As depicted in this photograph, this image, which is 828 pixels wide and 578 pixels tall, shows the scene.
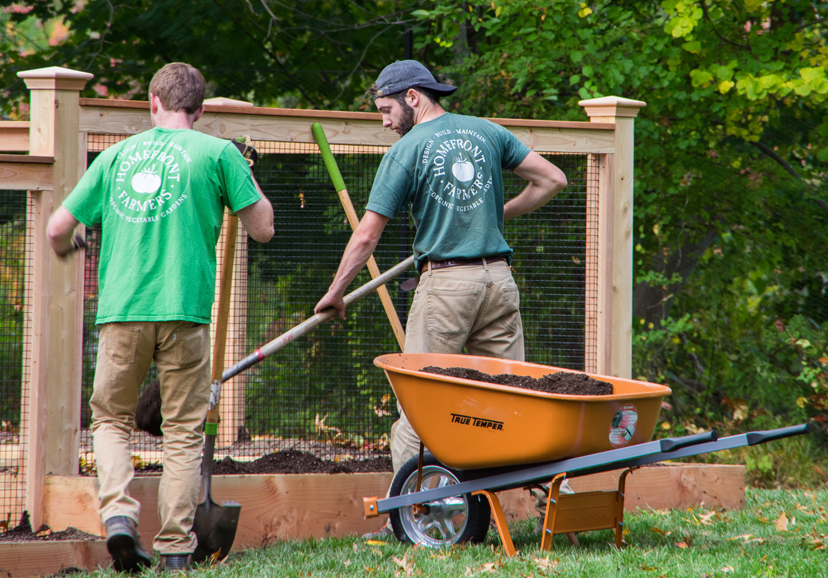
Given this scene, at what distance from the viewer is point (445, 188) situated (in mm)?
3391

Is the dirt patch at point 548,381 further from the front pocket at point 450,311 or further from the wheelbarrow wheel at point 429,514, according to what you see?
the wheelbarrow wheel at point 429,514

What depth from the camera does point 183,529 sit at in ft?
9.78

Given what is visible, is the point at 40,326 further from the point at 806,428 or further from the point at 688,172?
the point at 688,172

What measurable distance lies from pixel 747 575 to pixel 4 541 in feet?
9.31

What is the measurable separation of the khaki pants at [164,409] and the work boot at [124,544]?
0.06 metres

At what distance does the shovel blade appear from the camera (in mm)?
3203

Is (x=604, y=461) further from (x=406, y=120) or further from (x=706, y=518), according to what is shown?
(x=406, y=120)

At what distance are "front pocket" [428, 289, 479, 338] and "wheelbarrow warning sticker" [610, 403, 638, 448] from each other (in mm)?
790

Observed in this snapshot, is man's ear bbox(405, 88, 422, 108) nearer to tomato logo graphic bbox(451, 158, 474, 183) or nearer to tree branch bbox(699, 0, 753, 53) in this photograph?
tomato logo graphic bbox(451, 158, 474, 183)

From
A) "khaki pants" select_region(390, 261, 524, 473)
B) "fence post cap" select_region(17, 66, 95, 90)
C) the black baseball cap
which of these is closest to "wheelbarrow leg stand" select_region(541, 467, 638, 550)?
"khaki pants" select_region(390, 261, 524, 473)

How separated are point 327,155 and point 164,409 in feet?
5.06

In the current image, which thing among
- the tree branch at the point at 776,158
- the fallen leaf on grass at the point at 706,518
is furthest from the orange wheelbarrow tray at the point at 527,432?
the tree branch at the point at 776,158

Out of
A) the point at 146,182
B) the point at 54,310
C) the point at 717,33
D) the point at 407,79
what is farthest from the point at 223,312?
the point at 717,33

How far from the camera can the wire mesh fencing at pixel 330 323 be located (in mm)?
4227
